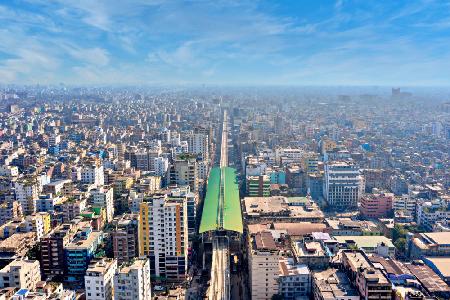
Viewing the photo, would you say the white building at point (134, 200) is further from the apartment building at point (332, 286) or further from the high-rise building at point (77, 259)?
the apartment building at point (332, 286)

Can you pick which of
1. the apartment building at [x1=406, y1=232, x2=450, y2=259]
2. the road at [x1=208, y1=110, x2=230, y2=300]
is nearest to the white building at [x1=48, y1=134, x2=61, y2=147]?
the road at [x1=208, y1=110, x2=230, y2=300]

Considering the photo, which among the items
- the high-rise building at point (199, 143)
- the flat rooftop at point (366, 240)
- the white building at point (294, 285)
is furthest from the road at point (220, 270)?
the high-rise building at point (199, 143)

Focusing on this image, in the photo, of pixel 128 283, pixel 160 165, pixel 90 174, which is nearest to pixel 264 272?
pixel 128 283

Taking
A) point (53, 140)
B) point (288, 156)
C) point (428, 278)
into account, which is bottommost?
point (428, 278)

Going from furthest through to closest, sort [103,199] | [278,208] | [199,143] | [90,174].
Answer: [199,143], [90,174], [103,199], [278,208]

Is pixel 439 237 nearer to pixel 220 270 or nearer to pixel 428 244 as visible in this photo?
pixel 428 244

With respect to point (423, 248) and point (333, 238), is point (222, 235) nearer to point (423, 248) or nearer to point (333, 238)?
point (333, 238)

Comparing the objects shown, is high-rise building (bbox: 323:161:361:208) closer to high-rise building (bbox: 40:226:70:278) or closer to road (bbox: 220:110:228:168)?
road (bbox: 220:110:228:168)
